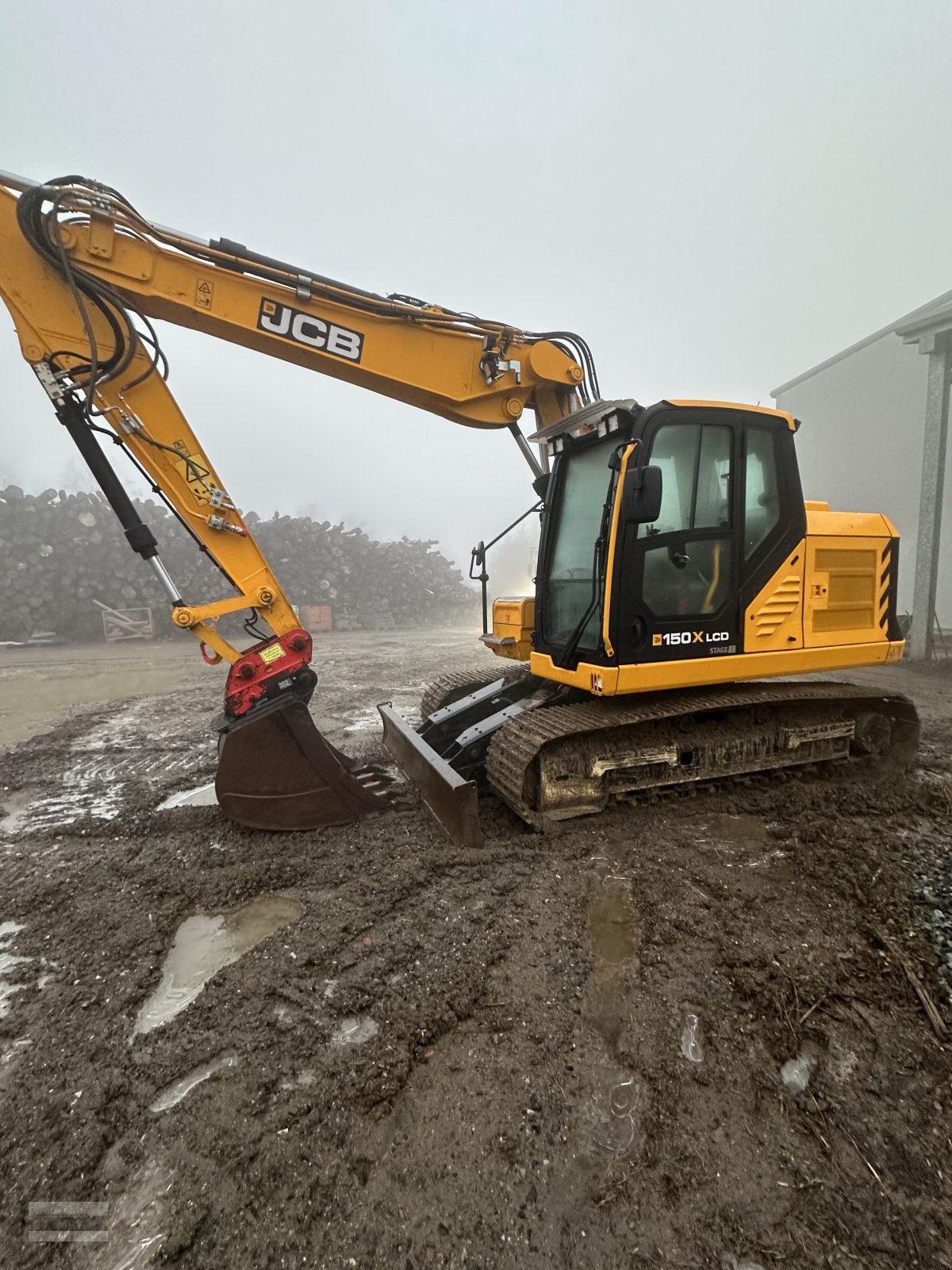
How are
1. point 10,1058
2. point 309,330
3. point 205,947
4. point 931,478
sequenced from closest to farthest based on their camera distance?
point 10,1058 < point 205,947 < point 309,330 < point 931,478

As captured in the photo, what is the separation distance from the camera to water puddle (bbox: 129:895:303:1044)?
2.32 m

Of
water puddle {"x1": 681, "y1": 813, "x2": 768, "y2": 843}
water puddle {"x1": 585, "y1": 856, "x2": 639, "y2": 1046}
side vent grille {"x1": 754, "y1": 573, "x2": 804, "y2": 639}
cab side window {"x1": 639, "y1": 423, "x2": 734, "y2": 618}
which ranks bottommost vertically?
water puddle {"x1": 585, "y1": 856, "x2": 639, "y2": 1046}

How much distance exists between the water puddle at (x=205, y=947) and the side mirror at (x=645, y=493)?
8.74 feet

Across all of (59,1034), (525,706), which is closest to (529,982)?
(59,1034)

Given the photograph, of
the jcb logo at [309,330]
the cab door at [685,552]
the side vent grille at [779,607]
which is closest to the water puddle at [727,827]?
the cab door at [685,552]

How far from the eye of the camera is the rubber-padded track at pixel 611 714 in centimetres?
344

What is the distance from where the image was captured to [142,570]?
17.1 metres

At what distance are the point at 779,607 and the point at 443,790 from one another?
2.46 meters

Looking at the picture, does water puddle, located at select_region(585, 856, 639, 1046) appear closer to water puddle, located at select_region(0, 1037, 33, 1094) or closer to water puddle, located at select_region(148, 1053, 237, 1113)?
water puddle, located at select_region(148, 1053, 237, 1113)

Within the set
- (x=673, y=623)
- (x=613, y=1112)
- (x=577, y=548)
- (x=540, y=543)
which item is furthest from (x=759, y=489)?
(x=613, y=1112)

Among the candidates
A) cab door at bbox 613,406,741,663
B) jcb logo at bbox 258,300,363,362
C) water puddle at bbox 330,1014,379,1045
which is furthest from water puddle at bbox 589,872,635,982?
jcb logo at bbox 258,300,363,362

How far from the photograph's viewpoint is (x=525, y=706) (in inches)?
→ 163

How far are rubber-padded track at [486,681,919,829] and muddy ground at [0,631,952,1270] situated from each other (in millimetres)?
352

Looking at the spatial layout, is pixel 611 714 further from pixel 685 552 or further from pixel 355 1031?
pixel 355 1031
